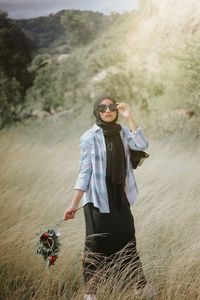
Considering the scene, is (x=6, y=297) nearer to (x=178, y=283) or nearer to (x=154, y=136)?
(x=178, y=283)

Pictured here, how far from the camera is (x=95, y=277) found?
3.57 m

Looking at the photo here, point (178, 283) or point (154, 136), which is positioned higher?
point (154, 136)

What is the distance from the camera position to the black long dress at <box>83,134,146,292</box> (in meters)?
3.55

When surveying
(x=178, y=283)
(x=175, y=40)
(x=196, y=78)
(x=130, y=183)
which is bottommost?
(x=178, y=283)

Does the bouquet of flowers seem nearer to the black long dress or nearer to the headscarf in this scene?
the black long dress

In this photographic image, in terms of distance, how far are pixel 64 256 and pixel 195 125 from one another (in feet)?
6.96

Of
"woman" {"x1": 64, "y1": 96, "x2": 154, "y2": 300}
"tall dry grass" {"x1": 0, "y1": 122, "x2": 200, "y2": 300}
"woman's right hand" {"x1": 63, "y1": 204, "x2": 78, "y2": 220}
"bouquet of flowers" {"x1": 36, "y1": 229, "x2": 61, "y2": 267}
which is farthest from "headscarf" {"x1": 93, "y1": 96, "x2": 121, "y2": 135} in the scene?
"tall dry grass" {"x1": 0, "y1": 122, "x2": 200, "y2": 300}

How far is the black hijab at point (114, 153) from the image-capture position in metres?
3.54

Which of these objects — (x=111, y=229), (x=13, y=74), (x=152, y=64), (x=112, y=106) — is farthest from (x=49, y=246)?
(x=13, y=74)

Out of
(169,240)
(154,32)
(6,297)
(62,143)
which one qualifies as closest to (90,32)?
(154,32)

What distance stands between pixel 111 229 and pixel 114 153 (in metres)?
0.41

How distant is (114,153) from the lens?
11.6ft

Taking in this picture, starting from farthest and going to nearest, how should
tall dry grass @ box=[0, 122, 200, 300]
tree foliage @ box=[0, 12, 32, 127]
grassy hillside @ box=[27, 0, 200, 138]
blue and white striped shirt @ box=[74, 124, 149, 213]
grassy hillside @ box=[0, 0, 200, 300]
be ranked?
tree foliage @ box=[0, 12, 32, 127], grassy hillside @ box=[27, 0, 200, 138], grassy hillside @ box=[0, 0, 200, 300], tall dry grass @ box=[0, 122, 200, 300], blue and white striped shirt @ box=[74, 124, 149, 213]

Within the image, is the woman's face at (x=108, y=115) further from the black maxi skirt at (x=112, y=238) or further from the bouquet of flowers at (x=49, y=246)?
the bouquet of flowers at (x=49, y=246)
